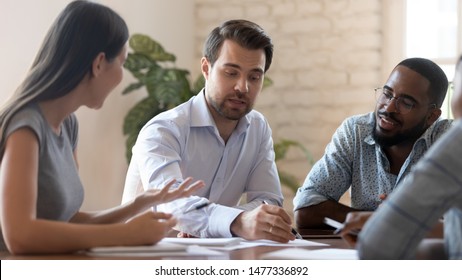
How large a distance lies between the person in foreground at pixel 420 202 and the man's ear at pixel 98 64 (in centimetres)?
81

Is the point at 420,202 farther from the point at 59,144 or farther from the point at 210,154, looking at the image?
the point at 210,154

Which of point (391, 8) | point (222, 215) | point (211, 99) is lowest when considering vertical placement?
point (222, 215)

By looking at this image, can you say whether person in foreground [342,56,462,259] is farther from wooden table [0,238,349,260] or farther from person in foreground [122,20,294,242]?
person in foreground [122,20,294,242]

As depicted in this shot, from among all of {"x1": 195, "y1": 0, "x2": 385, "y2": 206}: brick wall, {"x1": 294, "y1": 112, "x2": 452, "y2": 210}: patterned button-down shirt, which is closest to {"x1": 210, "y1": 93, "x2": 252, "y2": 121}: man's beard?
{"x1": 294, "y1": 112, "x2": 452, "y2": 210}: patterned button-down shirt

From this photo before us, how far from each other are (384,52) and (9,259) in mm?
3822

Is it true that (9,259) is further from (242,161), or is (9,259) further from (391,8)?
(391,8)

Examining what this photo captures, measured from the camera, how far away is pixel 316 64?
5109 mm

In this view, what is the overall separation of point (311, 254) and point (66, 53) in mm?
676

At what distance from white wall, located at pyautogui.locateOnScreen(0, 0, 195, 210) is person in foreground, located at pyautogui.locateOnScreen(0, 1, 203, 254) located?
190cm

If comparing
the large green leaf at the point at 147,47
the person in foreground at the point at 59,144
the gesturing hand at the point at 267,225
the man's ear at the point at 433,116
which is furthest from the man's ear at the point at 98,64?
the large green leaf at the point at 147,47

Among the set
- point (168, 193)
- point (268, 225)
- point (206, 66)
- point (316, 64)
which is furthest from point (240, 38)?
point (316, 64)

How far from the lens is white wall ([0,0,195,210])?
3908 mm
